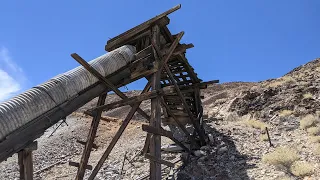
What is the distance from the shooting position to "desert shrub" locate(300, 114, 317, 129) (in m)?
13.3

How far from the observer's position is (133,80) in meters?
9.70

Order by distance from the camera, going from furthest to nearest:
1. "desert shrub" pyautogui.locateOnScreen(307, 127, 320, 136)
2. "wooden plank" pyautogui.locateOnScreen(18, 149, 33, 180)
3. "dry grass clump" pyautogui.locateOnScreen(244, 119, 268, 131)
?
"dry grass clump" pyautogui.locateOnScreen(244, 119, 268, 131), "desert shrub" pyautogui.locateOnScreen(307, 127, 320, 136), "wooden plank" pyautogui.locateOnScreen(18, 149, 33, 180)

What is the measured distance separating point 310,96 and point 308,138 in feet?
17.5

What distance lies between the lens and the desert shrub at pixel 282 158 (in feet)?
32.8

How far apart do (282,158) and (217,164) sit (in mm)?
2065

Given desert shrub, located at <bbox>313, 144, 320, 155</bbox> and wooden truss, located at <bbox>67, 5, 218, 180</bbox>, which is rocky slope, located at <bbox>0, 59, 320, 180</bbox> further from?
wooden truss, located at <bbox>67, 5, 218, 180</bbox>

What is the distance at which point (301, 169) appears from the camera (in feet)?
30.6

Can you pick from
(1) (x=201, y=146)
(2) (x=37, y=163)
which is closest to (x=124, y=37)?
(1) (x=201, y=146)

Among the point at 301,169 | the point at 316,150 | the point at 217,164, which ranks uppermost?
the point at 316,150

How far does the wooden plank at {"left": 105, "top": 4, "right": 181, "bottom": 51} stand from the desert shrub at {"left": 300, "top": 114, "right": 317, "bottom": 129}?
300 inches

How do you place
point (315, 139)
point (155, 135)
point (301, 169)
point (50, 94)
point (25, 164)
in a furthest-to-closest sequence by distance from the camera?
point (315, 139) < point (301, 169) < point (155, 135) < point (50, 94) < point (25, 164)

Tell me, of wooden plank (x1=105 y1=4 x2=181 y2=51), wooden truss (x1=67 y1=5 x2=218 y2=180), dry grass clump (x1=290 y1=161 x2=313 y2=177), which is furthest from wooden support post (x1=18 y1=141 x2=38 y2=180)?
dry grass clump (x1=290 y1=161 x2=313 y2=177)

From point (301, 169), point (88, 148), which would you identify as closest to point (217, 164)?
point (301, 169)

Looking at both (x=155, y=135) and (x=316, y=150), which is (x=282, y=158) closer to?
(x=316, y=150)
